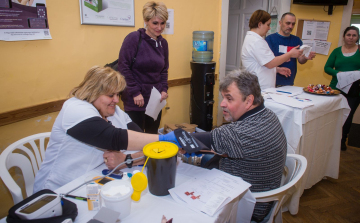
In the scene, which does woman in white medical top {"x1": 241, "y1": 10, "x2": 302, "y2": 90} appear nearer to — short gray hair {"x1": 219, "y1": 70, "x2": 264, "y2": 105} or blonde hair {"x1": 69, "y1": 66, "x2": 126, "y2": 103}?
short gray hair {"x1": 219, "y1": 70, "x2": 264, "y2": 105}

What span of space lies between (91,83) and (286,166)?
127 centimetres

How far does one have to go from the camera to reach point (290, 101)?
2035 mm

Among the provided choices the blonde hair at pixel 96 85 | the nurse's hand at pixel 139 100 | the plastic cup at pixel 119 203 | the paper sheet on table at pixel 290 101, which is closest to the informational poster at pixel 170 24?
the nurse's hand at pixel 139 100

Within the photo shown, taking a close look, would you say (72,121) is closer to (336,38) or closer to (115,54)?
(115,54)

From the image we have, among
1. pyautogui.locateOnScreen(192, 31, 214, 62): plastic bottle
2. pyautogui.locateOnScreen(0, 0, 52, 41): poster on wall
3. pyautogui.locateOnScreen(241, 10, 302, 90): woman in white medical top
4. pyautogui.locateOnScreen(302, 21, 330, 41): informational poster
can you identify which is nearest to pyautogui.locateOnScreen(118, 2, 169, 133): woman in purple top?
pyautogui.locateOnScreen(0, 0, 52, 41): poster on wall

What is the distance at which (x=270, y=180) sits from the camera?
4.02 feet

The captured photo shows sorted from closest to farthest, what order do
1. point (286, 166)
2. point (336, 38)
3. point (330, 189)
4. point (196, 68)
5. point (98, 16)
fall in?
point (286, 166)
point (98, 16)
point (330, 189)
point (196, 68)
point (336, 38)

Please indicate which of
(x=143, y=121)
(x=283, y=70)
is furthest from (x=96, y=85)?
(x=283, y=70)

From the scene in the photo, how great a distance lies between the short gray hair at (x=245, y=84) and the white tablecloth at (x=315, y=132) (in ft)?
2.62

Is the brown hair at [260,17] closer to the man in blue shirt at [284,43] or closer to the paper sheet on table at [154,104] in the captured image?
the man in blue shirt at [284,43]

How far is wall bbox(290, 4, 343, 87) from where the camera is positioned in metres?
4.13

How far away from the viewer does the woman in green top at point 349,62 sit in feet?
9.84

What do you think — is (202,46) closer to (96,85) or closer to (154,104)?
(154,104)

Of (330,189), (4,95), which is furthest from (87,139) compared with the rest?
(330,189)
